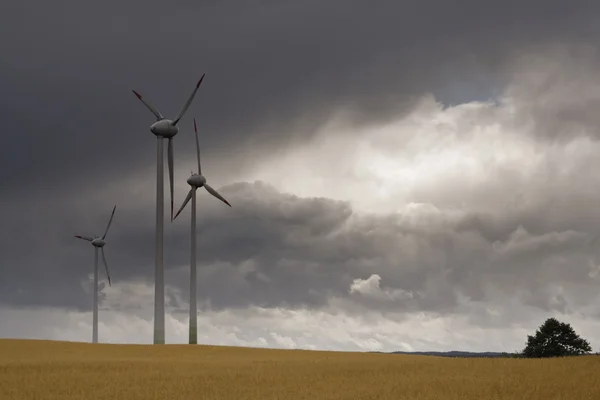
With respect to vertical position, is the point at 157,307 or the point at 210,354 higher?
the point at 157,307

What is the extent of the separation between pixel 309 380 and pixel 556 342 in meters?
58.8

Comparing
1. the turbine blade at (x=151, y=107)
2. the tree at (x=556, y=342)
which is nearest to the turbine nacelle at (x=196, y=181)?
the turbine blade at (x=151, y=107)

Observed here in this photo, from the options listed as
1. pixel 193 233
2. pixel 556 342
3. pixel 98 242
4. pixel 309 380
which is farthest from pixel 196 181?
pixel 309 380

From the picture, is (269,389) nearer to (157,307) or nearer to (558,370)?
(558,370)

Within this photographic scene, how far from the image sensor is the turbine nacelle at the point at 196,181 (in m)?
101

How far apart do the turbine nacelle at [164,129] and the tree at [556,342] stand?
5242cm

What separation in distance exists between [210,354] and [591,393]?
41.1 meters

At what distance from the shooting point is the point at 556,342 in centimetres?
8656

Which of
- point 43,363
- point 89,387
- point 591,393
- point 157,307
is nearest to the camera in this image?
point 591,393

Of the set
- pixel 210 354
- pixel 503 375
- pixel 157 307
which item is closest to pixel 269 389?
pixel 503 375

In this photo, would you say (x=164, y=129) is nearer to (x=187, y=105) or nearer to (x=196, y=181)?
(x=187, y=105)

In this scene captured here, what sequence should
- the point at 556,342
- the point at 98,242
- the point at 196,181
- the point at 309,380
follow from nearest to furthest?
the point at 309,380 < the point at 556,342 < the point at 196,181 < the point at 98,242

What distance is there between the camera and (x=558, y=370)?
1503 inches

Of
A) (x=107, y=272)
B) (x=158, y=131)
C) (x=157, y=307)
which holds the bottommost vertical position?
(x=157, y=307)
